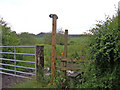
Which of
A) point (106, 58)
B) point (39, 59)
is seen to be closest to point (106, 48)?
point (106, 58)

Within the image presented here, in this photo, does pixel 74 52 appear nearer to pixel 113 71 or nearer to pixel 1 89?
pixel 113 71

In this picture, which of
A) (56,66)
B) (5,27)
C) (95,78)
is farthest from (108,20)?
(5,27)

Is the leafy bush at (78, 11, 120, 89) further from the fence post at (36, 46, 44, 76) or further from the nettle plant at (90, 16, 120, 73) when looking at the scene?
the fence post at (36, 46, 44, 76)

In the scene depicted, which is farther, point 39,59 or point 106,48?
point 39,59

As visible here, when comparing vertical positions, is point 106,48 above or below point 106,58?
above

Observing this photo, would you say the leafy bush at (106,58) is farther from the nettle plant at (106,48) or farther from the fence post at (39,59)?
the fence post at (39,59)

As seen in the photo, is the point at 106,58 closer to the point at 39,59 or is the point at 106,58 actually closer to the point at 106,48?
Result: the point at 106,48

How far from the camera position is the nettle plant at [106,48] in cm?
239

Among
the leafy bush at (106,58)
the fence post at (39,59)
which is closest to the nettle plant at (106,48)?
the leafy bush at (106,58)

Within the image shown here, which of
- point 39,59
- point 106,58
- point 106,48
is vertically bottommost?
point 39,59

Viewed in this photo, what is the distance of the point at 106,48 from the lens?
2449 mm

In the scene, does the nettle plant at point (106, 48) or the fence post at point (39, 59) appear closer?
the nettle plant at point (106, 48)

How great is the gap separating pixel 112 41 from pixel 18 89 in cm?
264

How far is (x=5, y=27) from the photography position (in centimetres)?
675
